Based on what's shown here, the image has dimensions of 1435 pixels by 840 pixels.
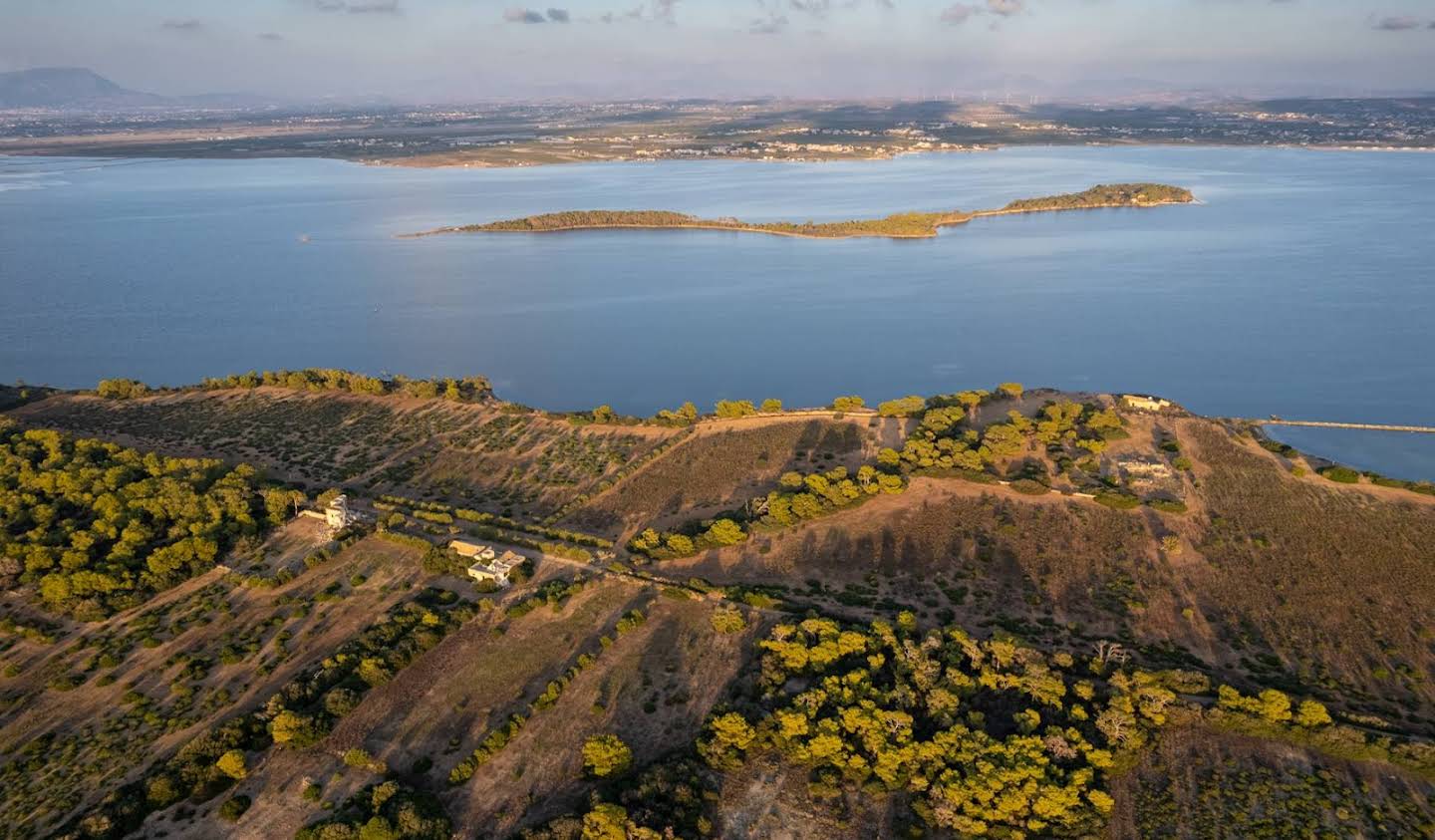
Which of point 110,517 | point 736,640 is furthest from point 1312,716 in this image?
point 110,517

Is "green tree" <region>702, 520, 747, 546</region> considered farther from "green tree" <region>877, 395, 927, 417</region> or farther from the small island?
the small island

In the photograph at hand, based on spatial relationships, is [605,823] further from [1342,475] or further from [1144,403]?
[1144,403]

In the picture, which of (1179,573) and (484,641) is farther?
(1179,573)

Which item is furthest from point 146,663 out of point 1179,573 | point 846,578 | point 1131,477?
point 1131,477

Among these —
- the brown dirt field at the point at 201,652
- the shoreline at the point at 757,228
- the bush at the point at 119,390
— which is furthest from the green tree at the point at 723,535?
the shoreline at the point at 757,228

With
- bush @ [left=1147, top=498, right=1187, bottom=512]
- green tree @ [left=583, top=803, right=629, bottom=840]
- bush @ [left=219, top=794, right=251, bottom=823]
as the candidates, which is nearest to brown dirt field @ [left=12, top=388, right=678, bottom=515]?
bush @ [left=219, top=794, right=251, bottom=823]

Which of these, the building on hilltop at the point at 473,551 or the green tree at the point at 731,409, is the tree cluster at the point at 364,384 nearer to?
the green tree at the point at 731,409

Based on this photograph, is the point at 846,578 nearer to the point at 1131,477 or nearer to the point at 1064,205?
Result: the point at 1131,477
